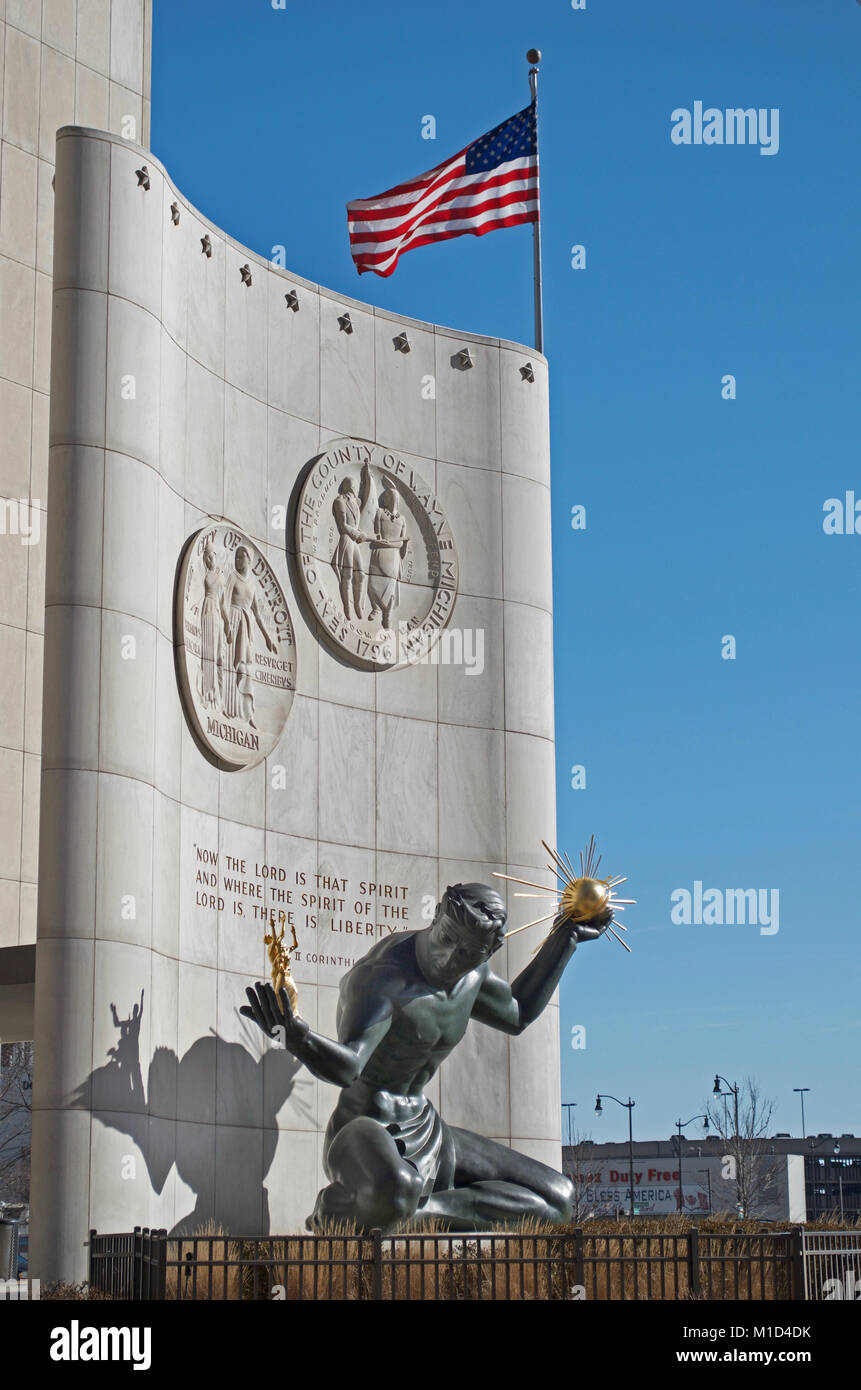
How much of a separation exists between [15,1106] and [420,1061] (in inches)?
1320

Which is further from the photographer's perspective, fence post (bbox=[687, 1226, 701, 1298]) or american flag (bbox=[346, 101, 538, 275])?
american flag (bbox=[346, 101, 538, 275])

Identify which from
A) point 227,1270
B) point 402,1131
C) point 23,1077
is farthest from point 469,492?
point 23,1077

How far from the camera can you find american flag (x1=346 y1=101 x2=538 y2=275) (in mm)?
24531

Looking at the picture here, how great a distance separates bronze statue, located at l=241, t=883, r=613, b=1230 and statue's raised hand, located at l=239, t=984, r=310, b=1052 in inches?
0.5

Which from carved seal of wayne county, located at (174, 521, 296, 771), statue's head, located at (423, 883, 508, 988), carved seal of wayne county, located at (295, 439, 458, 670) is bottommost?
statue's head, located at (423, 883, 508, 988)

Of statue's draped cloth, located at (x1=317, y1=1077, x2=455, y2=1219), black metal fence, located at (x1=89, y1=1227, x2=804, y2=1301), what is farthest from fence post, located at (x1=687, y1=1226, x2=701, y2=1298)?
statue's draped cloth, located at (x1=317, y1=1077, x2=455, y2=1219)

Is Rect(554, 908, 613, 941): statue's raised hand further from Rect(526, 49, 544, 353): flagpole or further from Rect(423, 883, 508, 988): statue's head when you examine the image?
Rect(526, 49, 544, 353): flagpole

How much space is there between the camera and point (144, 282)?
20.3 meters

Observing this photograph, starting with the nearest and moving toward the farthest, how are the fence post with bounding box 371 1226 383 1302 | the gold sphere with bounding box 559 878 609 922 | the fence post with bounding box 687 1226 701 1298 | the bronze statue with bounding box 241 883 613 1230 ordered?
the fence post with bounding box 371 1226 383 1302, the fence post with bounding box 687 1226 701 1298, the bronze statue with bounding box 241 883 613 1230, the gold sphere with bounding box 559 878 609 922

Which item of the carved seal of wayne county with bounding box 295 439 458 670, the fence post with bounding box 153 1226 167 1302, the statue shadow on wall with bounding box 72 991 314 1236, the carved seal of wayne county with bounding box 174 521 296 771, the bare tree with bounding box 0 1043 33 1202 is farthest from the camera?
the bare tree with bounding box 0 1043 33 1202

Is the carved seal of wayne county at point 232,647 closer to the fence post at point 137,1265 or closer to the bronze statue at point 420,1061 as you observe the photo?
the bronze statue at point 420,1061

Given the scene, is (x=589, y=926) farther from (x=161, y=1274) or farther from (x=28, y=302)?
(x=28, y=302)

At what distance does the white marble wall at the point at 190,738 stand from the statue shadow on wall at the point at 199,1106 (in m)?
0.04
